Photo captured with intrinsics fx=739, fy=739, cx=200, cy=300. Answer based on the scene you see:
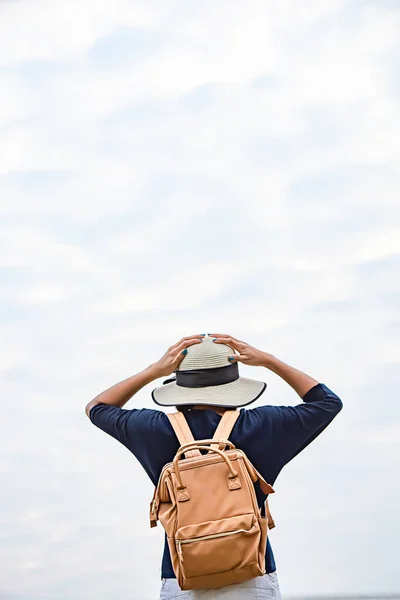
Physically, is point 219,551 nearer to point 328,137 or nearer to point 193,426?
point 193,426

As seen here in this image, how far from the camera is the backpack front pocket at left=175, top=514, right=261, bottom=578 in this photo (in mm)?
1409

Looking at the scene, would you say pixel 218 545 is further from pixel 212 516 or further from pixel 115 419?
pixel 115 419

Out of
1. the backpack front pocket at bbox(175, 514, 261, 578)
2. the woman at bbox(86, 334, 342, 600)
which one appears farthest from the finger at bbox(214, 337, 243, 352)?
the backpack front pocket at bbox(175, 514, 261, 578)

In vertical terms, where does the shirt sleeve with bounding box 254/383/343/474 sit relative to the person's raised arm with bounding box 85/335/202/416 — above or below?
below

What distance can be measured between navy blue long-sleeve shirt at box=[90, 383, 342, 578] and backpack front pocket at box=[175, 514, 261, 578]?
115 mm

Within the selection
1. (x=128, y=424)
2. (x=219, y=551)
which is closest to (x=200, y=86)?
(x=128, y=424)

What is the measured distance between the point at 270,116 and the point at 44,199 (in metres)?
1.40

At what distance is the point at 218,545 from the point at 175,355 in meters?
0.45

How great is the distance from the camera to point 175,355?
169cm

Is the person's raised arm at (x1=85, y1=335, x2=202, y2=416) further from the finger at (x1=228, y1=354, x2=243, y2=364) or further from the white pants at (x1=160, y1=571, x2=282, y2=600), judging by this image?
the white pants at (x1=160, y1=571, x2=282, y2=600)

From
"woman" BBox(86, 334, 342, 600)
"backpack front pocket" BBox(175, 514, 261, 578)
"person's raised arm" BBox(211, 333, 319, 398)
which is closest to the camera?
"backpack front pocket" BBox(175, 514, 261, 578)

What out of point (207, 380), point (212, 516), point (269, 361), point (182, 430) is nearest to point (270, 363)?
point (269, 361)

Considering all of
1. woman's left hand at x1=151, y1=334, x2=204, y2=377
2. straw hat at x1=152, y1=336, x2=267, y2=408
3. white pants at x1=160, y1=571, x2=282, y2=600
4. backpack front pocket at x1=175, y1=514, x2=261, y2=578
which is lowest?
white pants at x1=160, y1=571, x2=282, y2=600

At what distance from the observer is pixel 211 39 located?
165 inches
